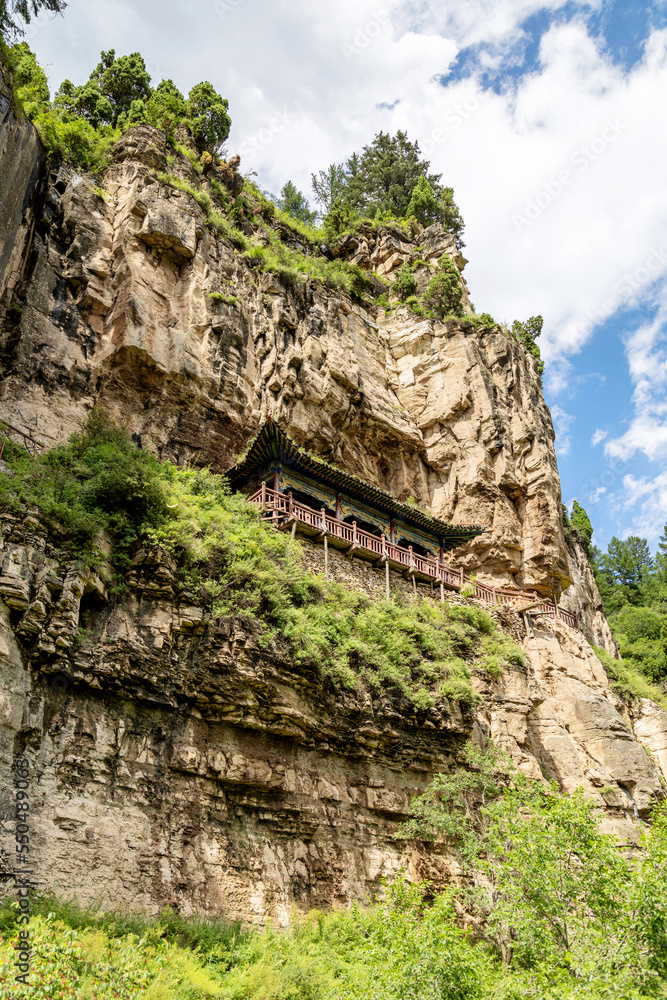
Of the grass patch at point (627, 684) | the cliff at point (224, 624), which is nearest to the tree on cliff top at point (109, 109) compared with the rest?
the cliff at point (224, 624)

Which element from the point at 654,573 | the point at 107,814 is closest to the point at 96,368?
the point at 107,814

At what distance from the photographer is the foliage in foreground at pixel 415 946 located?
9.63m

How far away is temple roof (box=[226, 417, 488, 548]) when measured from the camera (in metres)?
21.8

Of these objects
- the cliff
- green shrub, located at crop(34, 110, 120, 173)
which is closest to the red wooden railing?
the cliff

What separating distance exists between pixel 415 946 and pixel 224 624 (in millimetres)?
6807

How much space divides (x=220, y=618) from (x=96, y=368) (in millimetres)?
10147

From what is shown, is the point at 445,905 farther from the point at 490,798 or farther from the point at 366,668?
the point at 490,798

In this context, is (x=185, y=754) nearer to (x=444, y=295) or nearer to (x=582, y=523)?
(x=444, y=295)

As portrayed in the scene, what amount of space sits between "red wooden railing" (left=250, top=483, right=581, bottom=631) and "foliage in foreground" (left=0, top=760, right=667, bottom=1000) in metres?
10.5

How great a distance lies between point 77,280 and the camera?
2233cm

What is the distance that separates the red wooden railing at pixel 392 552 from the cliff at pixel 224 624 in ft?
3.94

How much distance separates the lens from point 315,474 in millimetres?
23531

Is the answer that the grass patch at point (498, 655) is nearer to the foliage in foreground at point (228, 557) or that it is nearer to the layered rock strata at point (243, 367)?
the foliage in foreground at point (228, 557)

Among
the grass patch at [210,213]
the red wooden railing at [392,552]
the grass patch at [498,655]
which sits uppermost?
the grass patch at [210,213]
